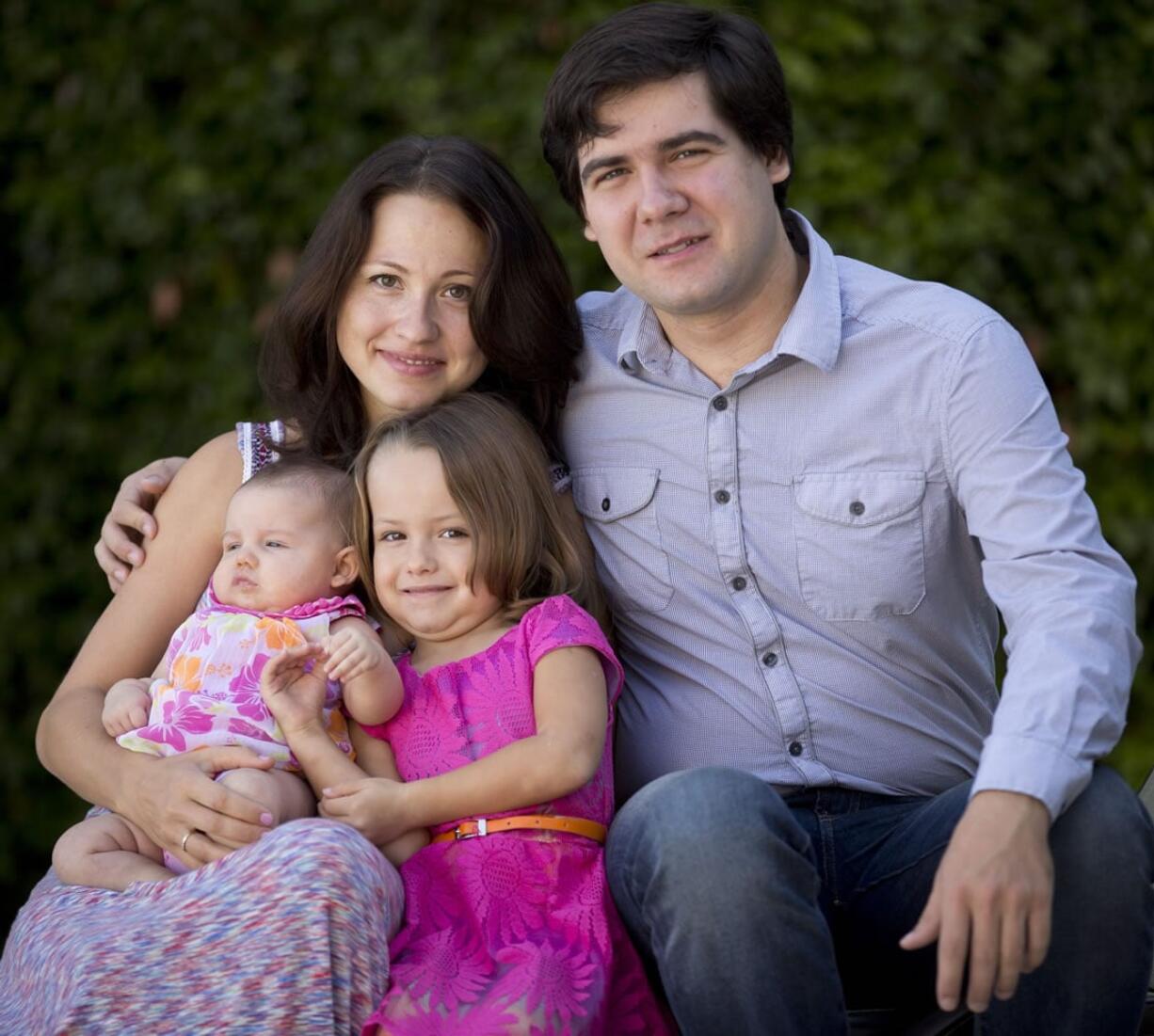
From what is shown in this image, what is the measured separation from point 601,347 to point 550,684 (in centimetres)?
71

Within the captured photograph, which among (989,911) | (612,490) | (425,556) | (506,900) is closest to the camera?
(989,911)

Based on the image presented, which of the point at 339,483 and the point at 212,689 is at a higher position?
the point at 339,483

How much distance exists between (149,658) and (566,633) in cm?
73

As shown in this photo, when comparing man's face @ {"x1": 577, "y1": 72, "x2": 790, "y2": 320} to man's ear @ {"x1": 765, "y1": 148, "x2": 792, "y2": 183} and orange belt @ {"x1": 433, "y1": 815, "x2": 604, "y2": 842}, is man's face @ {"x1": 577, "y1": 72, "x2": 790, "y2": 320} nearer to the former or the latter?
man's ear @ {"x1": 765, "y1": 148, "x2": 792, "y2": 183}

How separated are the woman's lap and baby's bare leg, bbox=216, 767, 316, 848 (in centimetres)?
19

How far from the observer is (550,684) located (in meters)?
2.21

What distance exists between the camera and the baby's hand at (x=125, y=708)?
2369 mm

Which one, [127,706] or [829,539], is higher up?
[829,539]

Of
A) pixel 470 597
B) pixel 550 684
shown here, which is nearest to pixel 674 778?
pixel 550 684

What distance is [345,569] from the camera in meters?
2.44

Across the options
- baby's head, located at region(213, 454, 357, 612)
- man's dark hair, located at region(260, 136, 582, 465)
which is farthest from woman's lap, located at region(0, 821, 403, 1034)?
man's dark hair, located at region(260, 136, 582, 465)

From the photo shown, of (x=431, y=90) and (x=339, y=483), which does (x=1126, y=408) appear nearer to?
(x=431, y=90)

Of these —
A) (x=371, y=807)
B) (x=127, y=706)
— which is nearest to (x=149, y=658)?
(x=127, y=706)

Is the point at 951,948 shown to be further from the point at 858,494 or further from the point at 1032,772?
the point at 858,494
